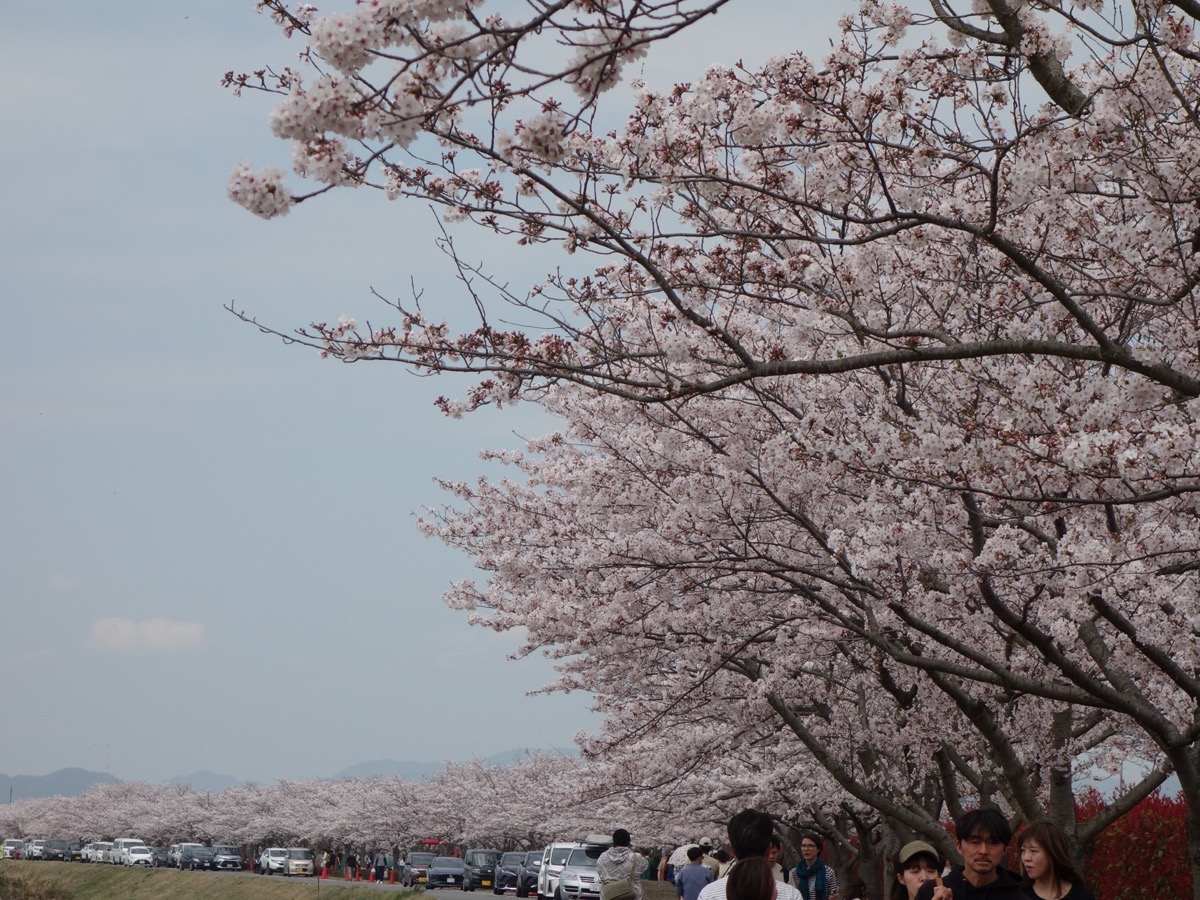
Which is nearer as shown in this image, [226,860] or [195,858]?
[226,860]

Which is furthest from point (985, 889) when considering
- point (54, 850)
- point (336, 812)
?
point (54, 850)

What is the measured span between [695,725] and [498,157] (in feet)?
51.0

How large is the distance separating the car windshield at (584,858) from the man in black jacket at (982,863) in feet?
81.3

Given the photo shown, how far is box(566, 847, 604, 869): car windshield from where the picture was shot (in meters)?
30.1

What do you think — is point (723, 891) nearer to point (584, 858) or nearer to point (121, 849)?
point (584, 858)

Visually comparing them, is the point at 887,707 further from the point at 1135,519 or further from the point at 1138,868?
the point at 1135,519

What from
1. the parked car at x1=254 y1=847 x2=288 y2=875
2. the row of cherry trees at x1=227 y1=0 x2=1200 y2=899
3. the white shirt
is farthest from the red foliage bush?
the parked car at x1=254 y1=847 x2=288 y2=875

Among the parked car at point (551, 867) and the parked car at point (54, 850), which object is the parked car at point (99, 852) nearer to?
the parked car at point (54, 850)

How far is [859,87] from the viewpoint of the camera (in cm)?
770

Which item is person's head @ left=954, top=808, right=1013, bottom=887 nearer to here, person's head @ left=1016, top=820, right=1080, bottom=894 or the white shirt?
person's head @ left=1016, top=820, right=1080, bottom=894

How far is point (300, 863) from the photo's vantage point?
193 ft

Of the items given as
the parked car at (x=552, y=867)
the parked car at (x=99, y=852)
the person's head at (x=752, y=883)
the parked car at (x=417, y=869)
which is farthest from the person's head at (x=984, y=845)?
the parked car at (x=99, y=852)

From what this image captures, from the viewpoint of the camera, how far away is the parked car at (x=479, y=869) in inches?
1834

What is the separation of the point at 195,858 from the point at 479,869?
2674cm
